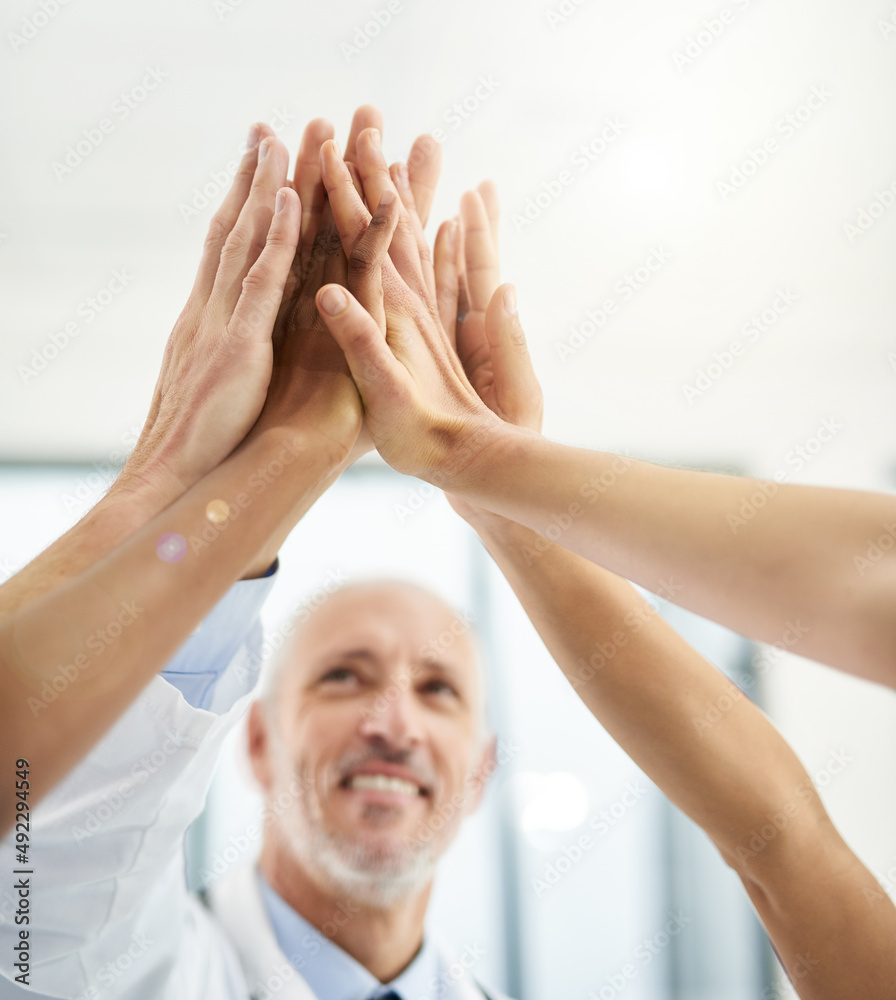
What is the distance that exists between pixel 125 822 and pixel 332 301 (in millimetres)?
575

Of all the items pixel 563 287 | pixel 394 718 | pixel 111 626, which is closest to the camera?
pixel 111 626

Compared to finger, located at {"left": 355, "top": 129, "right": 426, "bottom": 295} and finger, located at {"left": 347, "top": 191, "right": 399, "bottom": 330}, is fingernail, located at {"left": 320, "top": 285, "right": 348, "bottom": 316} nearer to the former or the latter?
finger, located at {"left": 347, "top": 191, "right": 399, "bottom": 330}

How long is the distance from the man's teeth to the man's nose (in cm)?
6

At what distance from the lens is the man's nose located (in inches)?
59.4

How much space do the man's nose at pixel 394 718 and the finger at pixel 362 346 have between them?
0.84 metres

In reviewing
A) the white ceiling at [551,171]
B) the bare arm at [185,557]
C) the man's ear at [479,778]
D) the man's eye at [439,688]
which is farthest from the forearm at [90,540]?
the white ceiling at [551,171]

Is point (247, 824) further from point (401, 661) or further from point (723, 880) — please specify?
point (401, 661)

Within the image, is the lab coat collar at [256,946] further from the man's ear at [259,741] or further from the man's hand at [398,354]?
the man's hand at [398,354]

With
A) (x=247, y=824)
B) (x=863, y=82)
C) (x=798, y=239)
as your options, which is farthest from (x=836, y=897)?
(x=247, y=824)

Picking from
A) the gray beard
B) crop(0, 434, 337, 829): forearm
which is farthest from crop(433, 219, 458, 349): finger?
the gray beard

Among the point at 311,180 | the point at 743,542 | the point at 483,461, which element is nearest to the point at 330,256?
the point at 311,180

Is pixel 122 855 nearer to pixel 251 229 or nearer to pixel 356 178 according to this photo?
pixel 251 229

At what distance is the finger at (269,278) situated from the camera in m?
0.84

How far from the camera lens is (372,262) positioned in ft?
2.86
